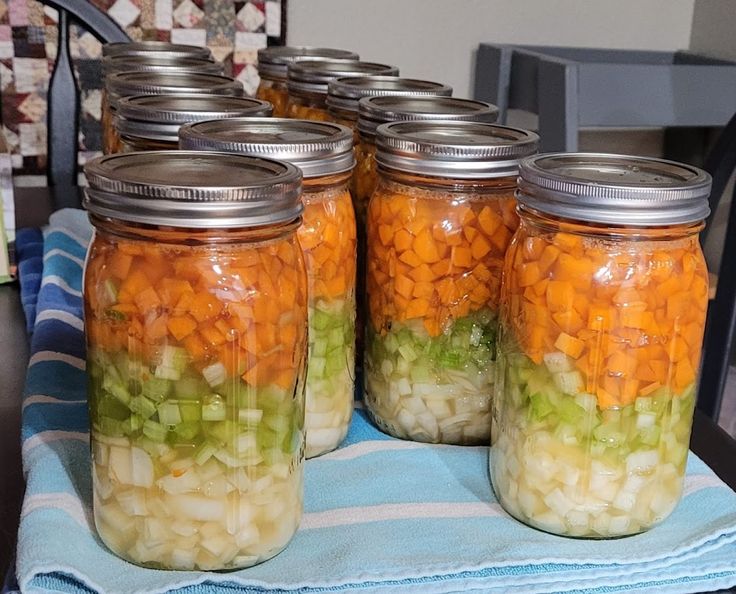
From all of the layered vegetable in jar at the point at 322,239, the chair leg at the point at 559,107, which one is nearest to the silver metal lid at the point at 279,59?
the layered vegetable in jar at the point at 322,239

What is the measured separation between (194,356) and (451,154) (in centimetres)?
25

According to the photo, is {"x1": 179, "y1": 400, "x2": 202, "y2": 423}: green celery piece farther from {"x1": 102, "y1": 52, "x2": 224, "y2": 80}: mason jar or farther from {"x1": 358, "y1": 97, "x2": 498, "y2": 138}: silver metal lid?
{"x1": 102, "y1": 52, "x2": 224, "y2": 80}: mason jar

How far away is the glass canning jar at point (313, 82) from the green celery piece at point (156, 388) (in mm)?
437

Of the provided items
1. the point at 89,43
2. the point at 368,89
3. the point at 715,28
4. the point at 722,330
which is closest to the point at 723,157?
the point at 722,330

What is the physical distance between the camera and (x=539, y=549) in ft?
1.93

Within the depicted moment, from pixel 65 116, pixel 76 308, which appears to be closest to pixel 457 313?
pixel 76 308

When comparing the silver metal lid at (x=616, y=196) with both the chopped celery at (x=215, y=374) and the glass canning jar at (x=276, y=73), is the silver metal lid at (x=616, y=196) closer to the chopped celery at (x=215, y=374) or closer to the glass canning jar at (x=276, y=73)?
the chopped celery at (x=215, y=374)

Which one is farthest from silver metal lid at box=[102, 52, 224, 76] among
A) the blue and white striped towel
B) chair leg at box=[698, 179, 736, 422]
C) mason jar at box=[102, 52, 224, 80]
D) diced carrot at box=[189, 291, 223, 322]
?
chair leg at box=[698, 179, 736, 422]

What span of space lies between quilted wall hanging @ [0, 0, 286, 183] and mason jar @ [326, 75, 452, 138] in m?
1.20

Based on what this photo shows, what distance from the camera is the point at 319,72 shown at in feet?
3.06

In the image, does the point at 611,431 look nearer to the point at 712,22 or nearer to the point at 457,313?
the point at 457,313

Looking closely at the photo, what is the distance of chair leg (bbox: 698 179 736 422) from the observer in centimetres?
127

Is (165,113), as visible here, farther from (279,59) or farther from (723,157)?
(723,157)

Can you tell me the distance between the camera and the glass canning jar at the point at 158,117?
728mm
